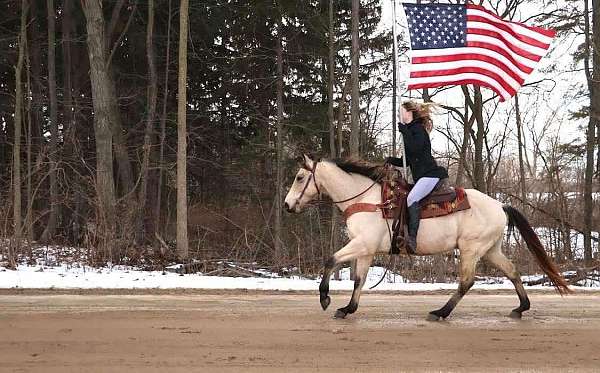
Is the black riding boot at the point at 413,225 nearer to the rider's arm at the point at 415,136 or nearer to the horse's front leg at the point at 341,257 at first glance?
the horse's front leg at the point at 341,257

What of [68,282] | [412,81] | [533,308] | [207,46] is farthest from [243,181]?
[533,308]

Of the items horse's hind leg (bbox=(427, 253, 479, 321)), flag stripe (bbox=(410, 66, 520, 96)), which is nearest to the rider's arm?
horse's hind leg (bbox=(427, 253, 479, 321))

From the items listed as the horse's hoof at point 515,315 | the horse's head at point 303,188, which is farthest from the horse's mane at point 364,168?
the horse's hoof at point 515,315

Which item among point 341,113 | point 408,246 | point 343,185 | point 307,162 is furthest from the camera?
point 341,113

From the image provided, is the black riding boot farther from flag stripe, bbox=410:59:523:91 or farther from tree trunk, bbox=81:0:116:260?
tree trunk, bbox=81:0:116:260

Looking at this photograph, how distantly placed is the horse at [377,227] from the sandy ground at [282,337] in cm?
43

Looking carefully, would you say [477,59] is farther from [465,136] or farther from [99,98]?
[465,136]

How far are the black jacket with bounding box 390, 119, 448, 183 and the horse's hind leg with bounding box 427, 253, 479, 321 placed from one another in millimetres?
1118

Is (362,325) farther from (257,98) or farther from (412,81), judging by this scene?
(257,98)

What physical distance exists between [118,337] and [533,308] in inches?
227

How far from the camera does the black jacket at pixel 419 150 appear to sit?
25.8ft

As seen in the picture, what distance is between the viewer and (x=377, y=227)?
7816 millimetres

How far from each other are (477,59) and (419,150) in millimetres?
3393

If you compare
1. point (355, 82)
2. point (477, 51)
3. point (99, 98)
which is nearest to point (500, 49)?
point (477, 51)
